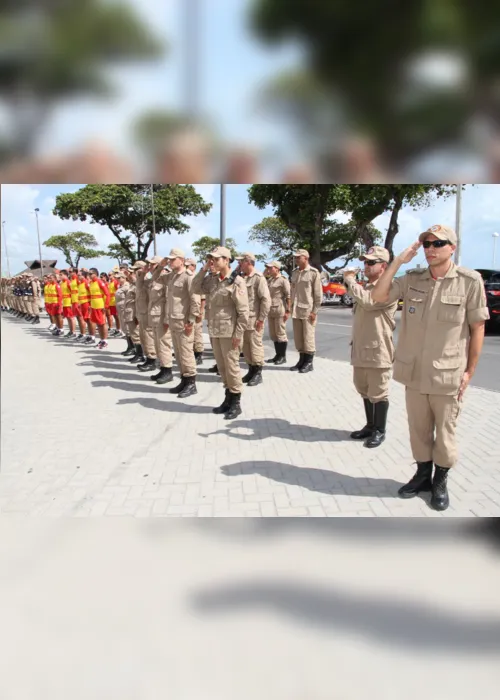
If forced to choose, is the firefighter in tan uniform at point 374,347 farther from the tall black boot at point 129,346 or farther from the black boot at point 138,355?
the tall black boot at point 129,346

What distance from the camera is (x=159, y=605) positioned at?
8.29 ft

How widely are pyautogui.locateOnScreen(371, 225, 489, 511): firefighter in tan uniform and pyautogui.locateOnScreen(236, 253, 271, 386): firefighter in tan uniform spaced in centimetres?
386

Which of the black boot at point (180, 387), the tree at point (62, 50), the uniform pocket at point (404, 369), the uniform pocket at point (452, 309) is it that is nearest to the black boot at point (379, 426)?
the uniform pocket at point (404, 369)

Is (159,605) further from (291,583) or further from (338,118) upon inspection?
(338,118)

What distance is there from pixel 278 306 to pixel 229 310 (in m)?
3.59

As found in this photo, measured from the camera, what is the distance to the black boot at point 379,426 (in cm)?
471

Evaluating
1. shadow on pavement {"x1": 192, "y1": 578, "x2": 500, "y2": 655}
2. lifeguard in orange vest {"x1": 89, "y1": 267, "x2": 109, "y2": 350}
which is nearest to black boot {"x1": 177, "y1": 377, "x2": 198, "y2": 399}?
shadow on pavement {"x1": 192, "y1": 578, "x2": 500, "y2": 655}

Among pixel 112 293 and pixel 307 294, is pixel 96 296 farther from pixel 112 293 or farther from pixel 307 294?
pixel 307 294

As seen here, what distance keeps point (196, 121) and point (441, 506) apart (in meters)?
2.89

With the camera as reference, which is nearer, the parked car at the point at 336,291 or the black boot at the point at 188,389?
the black boot at the point at 188,389

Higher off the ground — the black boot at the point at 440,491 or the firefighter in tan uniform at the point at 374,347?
the firefighter in tan uniform at the point at 374,347

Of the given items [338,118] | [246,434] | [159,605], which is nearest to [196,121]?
A: [338,118]

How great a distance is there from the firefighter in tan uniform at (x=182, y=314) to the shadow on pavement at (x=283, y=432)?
1.57 metres

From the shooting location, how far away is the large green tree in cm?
208
